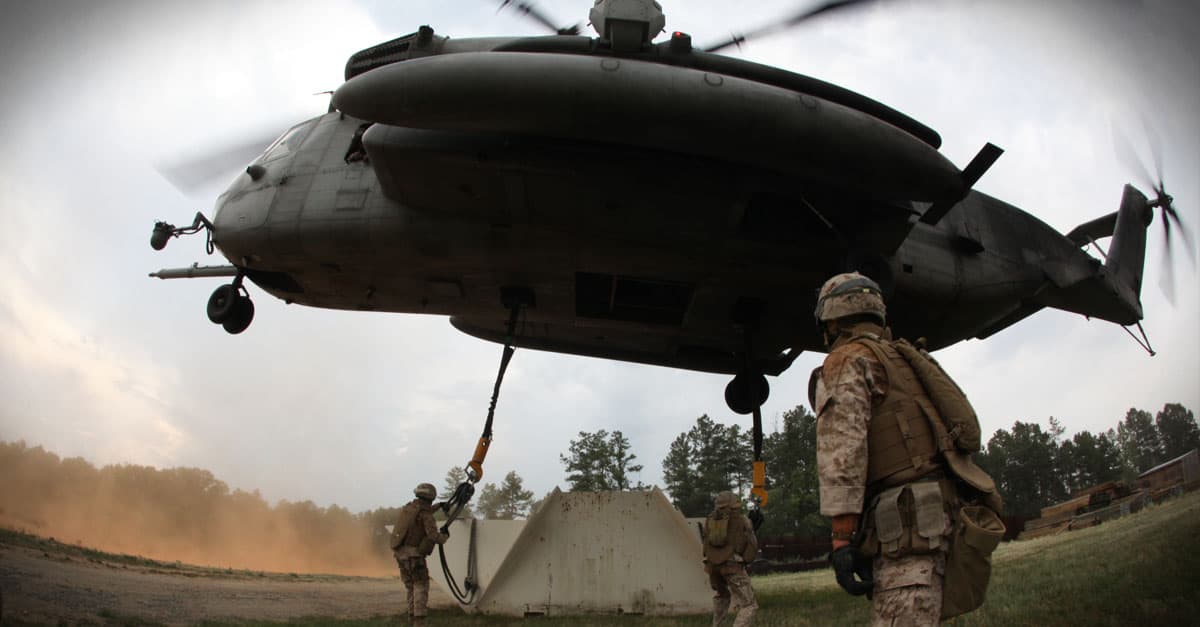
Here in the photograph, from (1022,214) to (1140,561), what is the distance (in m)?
4.41

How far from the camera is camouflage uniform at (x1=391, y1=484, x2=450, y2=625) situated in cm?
761

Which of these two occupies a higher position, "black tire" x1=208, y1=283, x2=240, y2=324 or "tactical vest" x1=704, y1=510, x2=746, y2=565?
"black tire" x1=208, y1=283, x2=240, y2=324

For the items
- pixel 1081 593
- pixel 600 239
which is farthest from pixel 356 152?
pixel 1081 593

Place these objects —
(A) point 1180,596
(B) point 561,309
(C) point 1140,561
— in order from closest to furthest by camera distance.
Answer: (A) point 1180,596 < (C) point 1140,561 < (B) point 561,309

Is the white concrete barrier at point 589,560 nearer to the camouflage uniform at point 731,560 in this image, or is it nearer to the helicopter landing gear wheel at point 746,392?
the camouflage uniform at point 731,560

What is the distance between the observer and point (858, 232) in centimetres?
735

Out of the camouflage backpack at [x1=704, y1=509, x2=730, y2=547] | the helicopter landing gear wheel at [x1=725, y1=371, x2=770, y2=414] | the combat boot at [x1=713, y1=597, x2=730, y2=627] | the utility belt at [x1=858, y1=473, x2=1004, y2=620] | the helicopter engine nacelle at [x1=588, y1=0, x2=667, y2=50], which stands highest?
the helicopter engine nacelle at [x1=588, y1=0, x2=667, y2=50]

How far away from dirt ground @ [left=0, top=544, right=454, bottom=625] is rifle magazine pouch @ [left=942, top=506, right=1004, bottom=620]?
628 centimetres

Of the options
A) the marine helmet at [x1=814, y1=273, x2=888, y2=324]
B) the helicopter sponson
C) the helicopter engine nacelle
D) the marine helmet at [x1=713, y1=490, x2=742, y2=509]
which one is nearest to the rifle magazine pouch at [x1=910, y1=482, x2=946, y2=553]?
the marine helmet at [x1=814, y1=273, x2=888, y2=324]

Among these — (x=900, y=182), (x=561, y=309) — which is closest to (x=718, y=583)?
(x=561, y=309)

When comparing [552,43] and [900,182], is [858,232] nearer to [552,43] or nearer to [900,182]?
[900,182]

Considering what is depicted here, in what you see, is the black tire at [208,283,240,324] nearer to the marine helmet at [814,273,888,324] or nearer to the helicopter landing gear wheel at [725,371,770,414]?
the helicopter landing gear wheel at [725,371,770,414]

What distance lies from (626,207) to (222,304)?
518 cm

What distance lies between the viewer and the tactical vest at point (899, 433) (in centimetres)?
269
